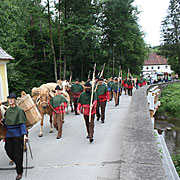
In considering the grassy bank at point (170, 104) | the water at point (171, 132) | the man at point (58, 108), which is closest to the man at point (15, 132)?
the man at point (58, 108)

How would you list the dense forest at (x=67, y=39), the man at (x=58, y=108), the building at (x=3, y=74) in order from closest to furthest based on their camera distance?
the man at (x=58, y=108), the building at (x=3, y=74), the dense forest at (x=67, y=39)

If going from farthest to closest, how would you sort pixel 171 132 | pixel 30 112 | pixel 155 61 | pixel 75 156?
1. pixel 155 61
2. pixel 171 132
3. pixel 75 156
4. pixel 30 112

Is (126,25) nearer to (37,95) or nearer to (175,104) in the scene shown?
(175,104)

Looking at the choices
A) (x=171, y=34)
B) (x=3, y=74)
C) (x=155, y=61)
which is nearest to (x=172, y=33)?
(x=171, y=34)

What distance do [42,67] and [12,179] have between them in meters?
30.6

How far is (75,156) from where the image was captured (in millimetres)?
6797

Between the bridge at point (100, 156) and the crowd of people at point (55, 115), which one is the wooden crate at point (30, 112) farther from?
the bridge at point (100, 156)

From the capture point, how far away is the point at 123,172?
417cm

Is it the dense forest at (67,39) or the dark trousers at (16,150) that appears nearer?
the dark trousers at (16,150)

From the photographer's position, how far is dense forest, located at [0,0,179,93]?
30.2m

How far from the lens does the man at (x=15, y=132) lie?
5.50 m

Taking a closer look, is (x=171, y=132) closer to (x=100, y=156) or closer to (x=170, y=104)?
(x=170, y=104)

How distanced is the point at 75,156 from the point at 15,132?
201 cm

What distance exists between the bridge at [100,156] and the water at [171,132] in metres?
8.83
